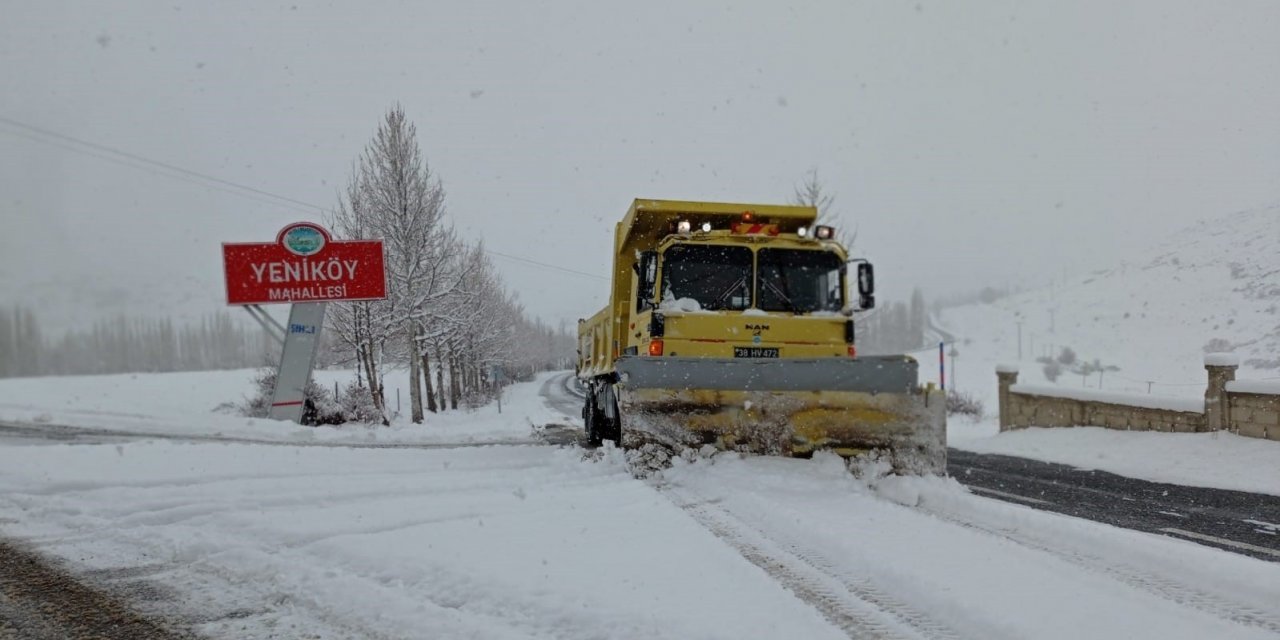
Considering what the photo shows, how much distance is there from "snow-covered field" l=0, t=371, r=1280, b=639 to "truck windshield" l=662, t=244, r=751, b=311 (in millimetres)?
2141

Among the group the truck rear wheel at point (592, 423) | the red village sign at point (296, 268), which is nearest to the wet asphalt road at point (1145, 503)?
the truck rear wheel at point (592, 423)

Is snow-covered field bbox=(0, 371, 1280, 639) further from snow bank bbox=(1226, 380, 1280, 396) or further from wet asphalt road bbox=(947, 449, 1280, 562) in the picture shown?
snow bank bbox=(1226, 380, 1280, 396)

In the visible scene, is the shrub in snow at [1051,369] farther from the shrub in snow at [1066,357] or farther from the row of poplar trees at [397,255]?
the row of poplar trees at [397,255]

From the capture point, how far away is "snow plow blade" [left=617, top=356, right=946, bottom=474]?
660 cm

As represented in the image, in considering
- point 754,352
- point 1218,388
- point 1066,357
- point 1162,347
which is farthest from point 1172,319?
point 754,352

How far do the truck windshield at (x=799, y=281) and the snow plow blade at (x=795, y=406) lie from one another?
1.64 metres

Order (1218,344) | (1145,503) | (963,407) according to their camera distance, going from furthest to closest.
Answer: (963,407) < (1218,344) < (1145,503)

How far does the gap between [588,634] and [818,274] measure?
250 inches

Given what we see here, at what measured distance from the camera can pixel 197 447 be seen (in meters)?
8.97

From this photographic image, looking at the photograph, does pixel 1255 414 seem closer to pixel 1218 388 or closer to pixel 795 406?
pixel 1218 388

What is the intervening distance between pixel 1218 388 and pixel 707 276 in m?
8.76

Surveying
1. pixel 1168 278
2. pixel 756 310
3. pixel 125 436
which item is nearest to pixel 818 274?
pixel 756 310

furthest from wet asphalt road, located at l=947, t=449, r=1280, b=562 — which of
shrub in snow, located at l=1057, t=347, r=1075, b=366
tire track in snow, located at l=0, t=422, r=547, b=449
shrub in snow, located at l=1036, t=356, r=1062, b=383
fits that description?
shrub in snow, located at l=1057, t=347, r=1075, b=366

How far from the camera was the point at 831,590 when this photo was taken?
11.9 feet
